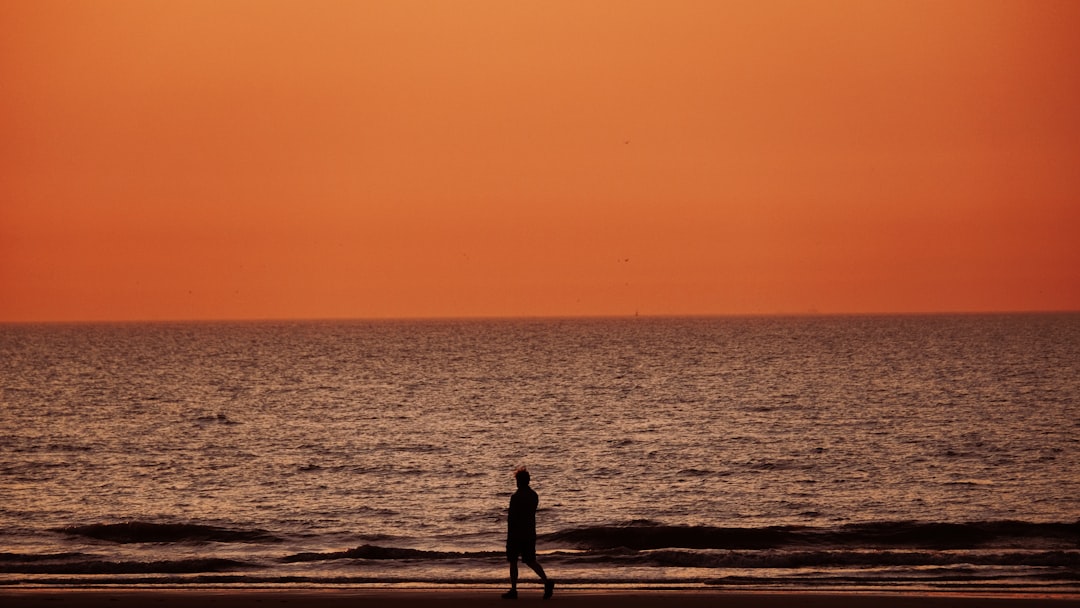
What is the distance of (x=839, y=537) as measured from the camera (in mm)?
32156

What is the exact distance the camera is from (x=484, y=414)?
7694 cm

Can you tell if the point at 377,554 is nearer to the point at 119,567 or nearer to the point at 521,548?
the point at 119,567

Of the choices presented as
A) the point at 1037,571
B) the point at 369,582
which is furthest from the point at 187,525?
the point at 1037,571

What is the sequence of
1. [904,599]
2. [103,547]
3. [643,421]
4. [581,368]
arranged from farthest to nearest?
[581,368] → [643,421] → [103,547] → [904,599]

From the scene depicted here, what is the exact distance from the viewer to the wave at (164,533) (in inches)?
1292

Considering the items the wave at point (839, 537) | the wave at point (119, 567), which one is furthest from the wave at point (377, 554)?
the wave at point (839, 537)

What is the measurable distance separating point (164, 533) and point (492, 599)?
1467 centimetres

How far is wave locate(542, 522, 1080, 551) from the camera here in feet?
102

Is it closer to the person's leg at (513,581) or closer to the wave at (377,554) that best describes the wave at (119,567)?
the wave at (377,554)

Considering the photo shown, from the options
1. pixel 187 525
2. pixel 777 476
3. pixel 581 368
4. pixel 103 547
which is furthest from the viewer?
pixel 581 368

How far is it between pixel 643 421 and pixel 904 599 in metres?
48.0

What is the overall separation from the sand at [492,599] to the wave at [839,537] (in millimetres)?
8318

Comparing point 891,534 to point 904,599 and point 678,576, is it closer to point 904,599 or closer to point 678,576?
point 678,576

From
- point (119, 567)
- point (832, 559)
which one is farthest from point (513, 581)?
point (119, 567)
